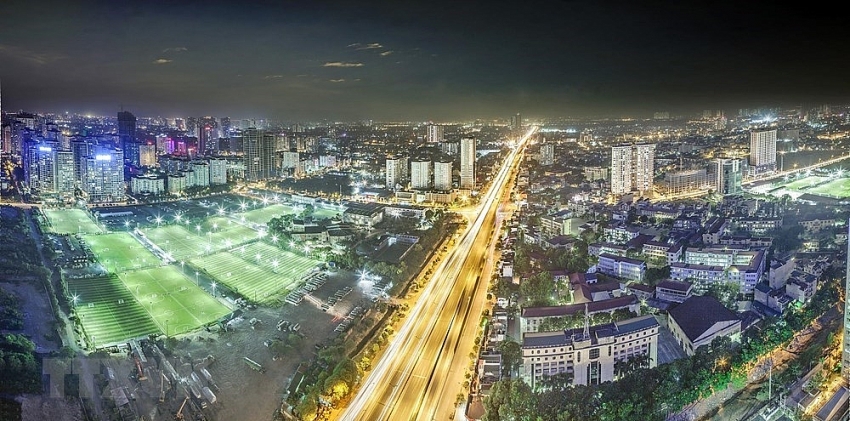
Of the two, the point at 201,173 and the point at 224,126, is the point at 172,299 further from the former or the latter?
the point at 224,126

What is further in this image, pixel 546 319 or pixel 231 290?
pixel 231 290

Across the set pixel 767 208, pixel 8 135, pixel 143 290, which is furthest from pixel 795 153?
pixel 8 135

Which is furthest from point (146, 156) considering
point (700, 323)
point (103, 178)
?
point (700, 323)

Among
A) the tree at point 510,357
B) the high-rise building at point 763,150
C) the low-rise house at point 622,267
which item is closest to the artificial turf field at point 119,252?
the tree at point 510,357

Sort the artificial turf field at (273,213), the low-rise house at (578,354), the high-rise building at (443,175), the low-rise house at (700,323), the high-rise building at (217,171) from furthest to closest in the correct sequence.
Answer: the high-rise building at (217,171) < the high-rise building at (443,175) < the artificial turf field at (273,213) < the low-rise house at (700,323) < the low-rise house at (578,354)

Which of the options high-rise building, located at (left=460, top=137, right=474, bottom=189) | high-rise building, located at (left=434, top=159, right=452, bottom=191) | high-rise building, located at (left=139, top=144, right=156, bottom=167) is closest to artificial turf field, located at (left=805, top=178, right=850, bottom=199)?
high-rise building, located at (left=460, top=137, right=474, bottom=189)

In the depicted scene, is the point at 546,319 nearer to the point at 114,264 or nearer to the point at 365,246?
the point at 365,246

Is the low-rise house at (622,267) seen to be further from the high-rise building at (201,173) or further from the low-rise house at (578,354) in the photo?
the high-rise building at (201,173)
